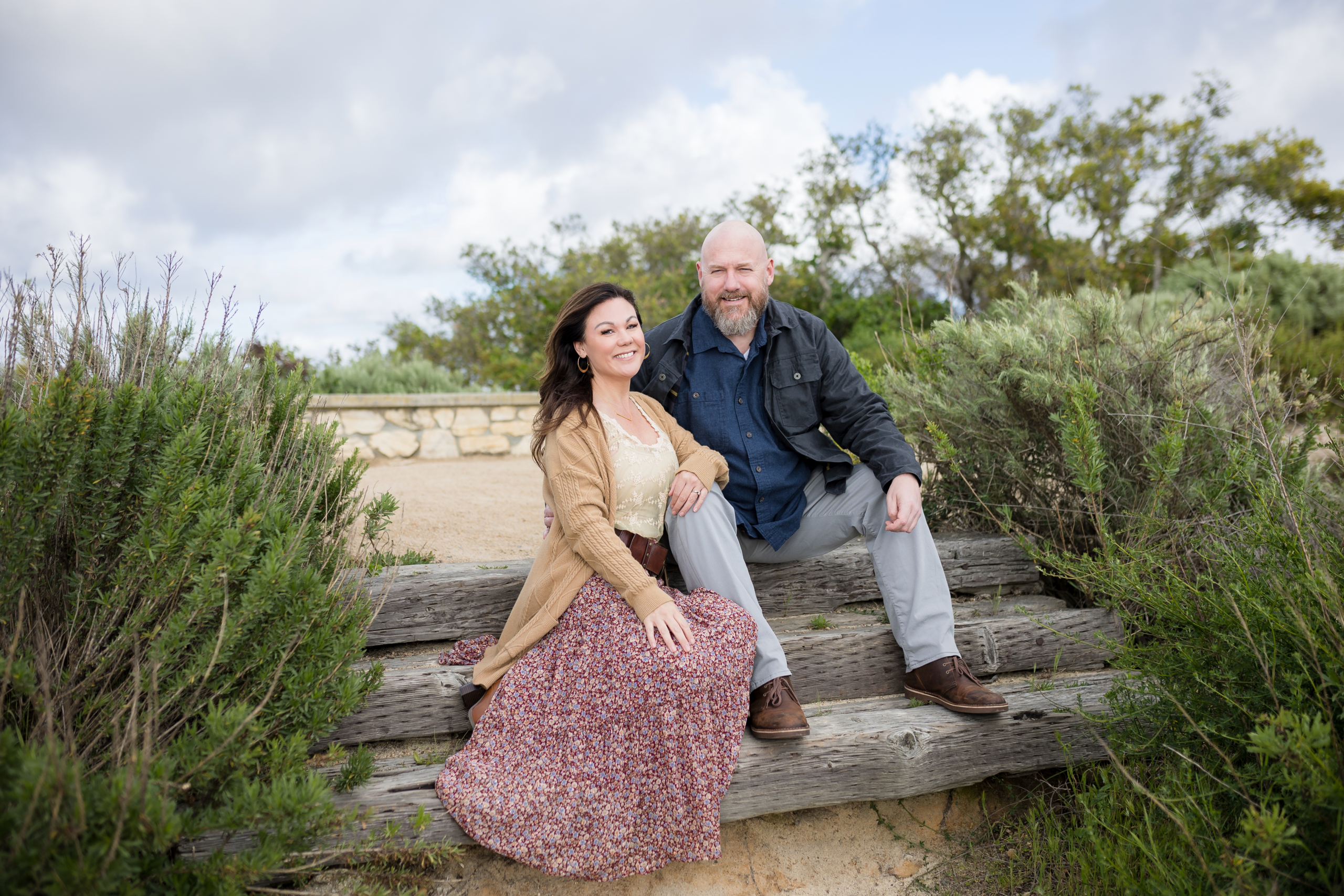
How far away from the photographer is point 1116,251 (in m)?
15.5

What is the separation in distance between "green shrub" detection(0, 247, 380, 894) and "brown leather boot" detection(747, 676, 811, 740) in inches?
45.6

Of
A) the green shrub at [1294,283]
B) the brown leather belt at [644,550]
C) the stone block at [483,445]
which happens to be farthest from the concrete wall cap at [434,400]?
the green shrub at [1294,283]

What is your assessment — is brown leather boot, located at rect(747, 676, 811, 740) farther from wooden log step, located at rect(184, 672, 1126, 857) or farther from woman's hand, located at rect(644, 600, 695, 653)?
woman's hand, located at rect(644, 600, 695, 653)

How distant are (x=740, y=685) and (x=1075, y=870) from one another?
113 cm

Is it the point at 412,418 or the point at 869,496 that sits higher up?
the point at 412,418

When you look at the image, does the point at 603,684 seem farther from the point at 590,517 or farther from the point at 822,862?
the point at 822,862

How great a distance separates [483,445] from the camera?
8016 millimetres

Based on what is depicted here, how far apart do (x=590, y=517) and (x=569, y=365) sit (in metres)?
0.62

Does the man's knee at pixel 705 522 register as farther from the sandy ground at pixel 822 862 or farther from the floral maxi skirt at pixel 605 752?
the sandy ground at pixel 822 862

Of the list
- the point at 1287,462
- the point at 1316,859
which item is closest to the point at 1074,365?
the point at 1287,462

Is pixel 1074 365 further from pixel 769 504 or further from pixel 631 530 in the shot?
pixel 631 530

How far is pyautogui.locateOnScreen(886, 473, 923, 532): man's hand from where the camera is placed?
8.88ft

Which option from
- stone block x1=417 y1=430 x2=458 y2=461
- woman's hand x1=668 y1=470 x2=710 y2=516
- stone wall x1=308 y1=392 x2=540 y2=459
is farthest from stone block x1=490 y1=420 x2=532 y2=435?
woman's hand x1=668 y1=470 x2=710 y2=516

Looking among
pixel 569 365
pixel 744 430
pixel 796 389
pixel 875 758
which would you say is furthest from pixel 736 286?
pixel 875 758
